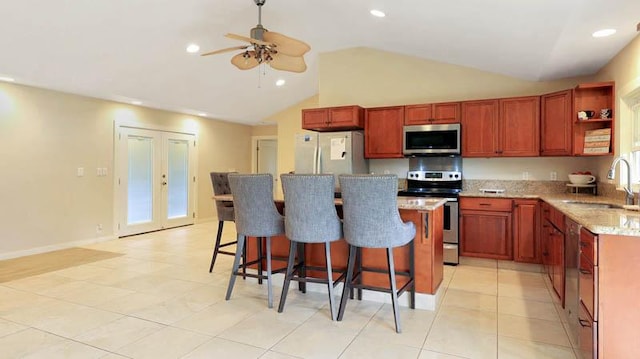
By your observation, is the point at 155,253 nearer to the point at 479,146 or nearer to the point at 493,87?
the point at 479,146

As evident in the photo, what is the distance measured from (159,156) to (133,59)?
255cm

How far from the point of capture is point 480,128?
472 centimetres

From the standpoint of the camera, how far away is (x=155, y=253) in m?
5.11

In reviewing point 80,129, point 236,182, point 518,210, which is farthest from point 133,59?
point 518,210

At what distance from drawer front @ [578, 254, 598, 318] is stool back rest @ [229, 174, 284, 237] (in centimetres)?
216

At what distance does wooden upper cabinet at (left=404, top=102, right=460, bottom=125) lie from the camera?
4.84 meters

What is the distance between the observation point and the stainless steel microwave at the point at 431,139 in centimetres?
479

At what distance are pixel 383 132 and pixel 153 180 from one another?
4412 millimetres

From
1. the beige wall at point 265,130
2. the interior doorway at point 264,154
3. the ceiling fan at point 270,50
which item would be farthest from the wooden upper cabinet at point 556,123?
the interior doorway at point 264,154

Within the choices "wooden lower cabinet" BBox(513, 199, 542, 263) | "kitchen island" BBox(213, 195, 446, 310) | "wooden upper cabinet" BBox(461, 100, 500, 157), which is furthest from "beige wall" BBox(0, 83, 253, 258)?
"wooden lower cabinet" BBox(513, 199, 542, 263)

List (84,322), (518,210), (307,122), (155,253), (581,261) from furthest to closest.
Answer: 1. (307,122)
2. (155,253)
3. (518,210)
4. (84,322)
5. (581,261)

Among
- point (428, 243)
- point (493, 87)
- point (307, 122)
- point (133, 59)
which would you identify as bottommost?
point (428, 243)

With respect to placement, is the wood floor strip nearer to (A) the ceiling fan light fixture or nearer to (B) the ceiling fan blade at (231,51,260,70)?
(B) the ceiling fan blade at (231,51,260,70)

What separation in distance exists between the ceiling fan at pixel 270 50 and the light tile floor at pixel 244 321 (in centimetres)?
227
